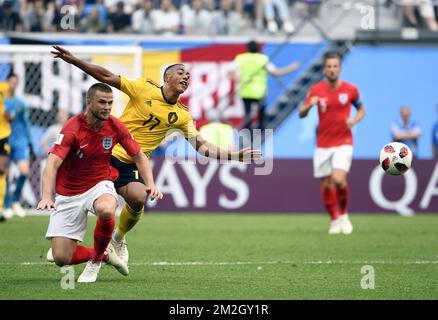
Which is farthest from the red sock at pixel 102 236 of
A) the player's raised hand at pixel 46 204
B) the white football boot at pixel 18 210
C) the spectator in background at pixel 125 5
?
the spectator in background at pixel 125 5

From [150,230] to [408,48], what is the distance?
1165 centimetres

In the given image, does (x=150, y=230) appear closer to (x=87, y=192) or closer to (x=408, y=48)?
(x=87, y=192)

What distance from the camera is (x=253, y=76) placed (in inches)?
916

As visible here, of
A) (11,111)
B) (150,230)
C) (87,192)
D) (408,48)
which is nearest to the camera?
(87,192)

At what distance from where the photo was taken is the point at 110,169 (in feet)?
32.6

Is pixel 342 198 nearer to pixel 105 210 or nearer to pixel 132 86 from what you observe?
pixel 132 86

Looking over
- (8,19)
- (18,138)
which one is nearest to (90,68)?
(18,138)

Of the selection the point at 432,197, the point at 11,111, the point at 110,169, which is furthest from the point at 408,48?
the point at 110,169

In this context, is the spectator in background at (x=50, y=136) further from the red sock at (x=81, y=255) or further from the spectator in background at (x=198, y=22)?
the red sock at (x=81, y=255)

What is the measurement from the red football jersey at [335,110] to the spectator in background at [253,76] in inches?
273

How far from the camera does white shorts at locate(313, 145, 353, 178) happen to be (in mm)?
15648

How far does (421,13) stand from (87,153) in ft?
59.2

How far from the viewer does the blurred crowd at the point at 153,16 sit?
24.6 metres
